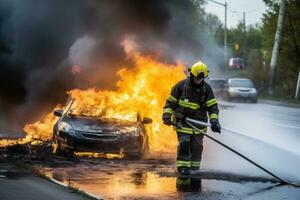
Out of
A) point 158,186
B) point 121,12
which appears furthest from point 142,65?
point 158,186

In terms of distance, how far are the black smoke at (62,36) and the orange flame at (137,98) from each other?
80cm

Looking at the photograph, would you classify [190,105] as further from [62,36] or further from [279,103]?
[279,103]

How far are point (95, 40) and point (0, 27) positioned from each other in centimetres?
322

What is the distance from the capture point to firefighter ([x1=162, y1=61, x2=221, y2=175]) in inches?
363

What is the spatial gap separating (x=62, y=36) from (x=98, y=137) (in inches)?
267

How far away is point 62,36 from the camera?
16.8 m

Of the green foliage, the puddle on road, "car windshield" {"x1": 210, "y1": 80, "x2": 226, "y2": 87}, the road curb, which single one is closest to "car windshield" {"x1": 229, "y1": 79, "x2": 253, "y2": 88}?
"car windshield" {"x1": 210, "y1": 80, "x2": 226, "y2": 87}

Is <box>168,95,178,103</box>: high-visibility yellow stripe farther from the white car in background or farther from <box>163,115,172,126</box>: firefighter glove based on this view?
the white car in background

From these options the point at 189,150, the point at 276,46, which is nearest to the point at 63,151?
the point at 189,150

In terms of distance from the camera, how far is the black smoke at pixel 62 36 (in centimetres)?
1509

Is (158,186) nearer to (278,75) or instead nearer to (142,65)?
(142,65)

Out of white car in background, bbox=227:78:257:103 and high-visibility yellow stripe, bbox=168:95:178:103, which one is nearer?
high-visibility yellow stripe, bbox=168:95:178:103

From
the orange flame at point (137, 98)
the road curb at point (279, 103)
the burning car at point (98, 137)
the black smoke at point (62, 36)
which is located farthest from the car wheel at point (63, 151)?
the road curb at point (279, 103)

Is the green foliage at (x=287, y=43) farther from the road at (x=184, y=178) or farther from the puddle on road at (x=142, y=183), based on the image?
the puddle on road at (x=142, y=183)
